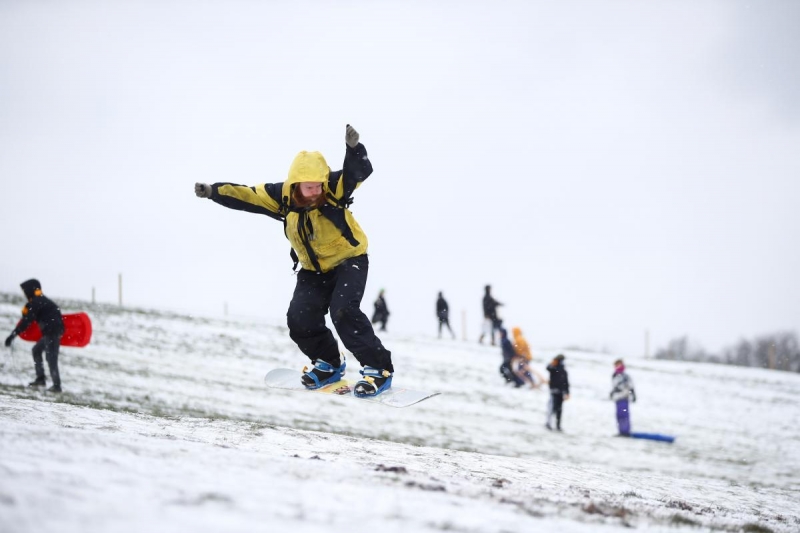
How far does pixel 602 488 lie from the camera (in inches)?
151

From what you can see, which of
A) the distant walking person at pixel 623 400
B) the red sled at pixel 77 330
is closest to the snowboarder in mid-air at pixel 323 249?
the red sled at pixel 77 330

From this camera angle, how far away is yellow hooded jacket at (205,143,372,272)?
4832 millimetres

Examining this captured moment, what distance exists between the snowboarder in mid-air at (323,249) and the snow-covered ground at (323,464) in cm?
78

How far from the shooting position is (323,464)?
293 cm

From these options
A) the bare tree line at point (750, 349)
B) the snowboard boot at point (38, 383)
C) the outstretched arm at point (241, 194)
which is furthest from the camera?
the bare tree line at point (750, 349)

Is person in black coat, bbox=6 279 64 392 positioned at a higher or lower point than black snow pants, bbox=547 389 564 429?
higher

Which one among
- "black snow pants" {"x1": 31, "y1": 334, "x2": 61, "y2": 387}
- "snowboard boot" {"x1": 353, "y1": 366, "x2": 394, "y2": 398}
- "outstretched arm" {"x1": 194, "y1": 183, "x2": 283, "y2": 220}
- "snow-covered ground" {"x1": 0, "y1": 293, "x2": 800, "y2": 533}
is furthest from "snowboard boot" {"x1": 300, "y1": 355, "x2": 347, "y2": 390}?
"black snow pants" {"x1": 31, "y1": 334, "x2": 61, "y2": 387}

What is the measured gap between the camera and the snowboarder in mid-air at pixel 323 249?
192 inches

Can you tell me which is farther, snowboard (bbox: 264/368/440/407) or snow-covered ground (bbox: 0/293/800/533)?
snowboard (bbox: 264/368/440/407)

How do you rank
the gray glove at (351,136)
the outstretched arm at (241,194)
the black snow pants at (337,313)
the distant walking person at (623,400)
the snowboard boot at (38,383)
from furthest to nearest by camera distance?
the distant walking person at (623,400) < the snowboard boot at (38,383) < the black snow pants at (337,313) < the outstretched arm at (241,194) < the gray glove at (351,136)

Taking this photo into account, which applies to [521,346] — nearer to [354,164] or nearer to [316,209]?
[316,209]

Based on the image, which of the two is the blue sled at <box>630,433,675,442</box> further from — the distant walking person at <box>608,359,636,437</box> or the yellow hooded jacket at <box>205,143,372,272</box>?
the yellow hooded jacket at <box>205,143,372,272</box>

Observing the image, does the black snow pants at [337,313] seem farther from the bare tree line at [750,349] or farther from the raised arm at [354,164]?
the bare tree line at [750,349]

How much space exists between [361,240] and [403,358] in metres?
12.9
